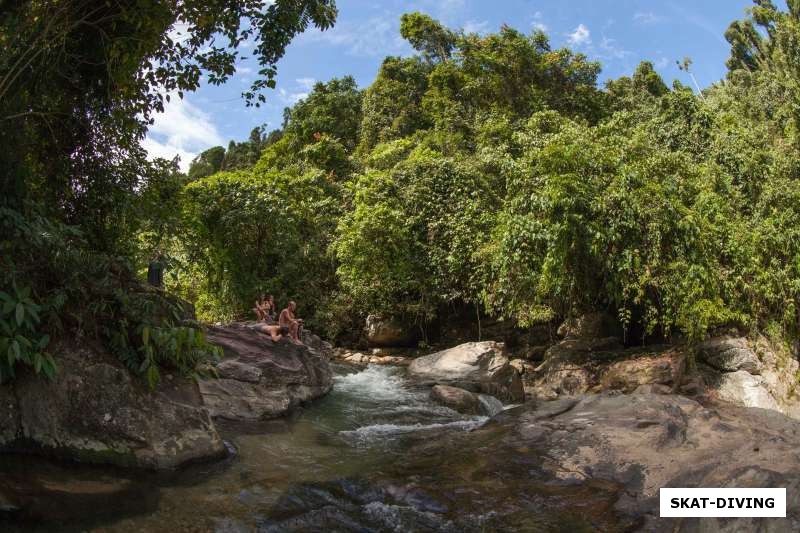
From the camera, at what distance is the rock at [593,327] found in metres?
14.4

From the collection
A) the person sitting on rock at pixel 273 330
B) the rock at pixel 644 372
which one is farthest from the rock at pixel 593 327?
the person sitting on rock at pixel 273 330

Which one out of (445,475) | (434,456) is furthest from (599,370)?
(445,475)

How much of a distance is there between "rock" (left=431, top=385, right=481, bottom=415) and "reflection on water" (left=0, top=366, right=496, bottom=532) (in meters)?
2.26

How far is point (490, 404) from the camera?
10820mm

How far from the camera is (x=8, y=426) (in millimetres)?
5281

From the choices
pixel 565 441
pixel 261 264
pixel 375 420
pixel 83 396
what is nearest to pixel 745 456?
pixel 565 441

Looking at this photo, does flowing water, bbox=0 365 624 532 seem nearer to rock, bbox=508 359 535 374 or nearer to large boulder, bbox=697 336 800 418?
large boulder, bbox=697 336 800 418

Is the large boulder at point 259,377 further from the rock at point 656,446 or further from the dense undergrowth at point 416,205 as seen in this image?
the rock at point 656,446

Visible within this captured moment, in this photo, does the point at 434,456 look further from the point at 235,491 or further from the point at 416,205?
the point at 416,205

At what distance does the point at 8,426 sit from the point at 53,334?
96 cm

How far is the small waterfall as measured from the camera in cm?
1046

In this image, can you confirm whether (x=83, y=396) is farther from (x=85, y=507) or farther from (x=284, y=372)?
(x=284, y=372)

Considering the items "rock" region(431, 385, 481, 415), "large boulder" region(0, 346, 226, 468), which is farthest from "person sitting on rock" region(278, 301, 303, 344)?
"large boulder" region(0, 346, 226, 468)

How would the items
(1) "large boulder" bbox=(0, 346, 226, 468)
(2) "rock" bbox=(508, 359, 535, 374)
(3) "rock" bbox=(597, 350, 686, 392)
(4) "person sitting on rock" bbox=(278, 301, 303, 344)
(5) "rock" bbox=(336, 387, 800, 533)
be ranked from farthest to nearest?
(2) "rock" bbox=(508, 359, 535, 374)
(4) "person sitting on rock" bbox=(278, 301, 303, 344)
(3) "rock" bbox=(597, 350, 686, 392)
(1) "large boulder" bbox=(0, 346, 226, 468)
(5) "rock" bbox=(336, 387, 800, 533)
